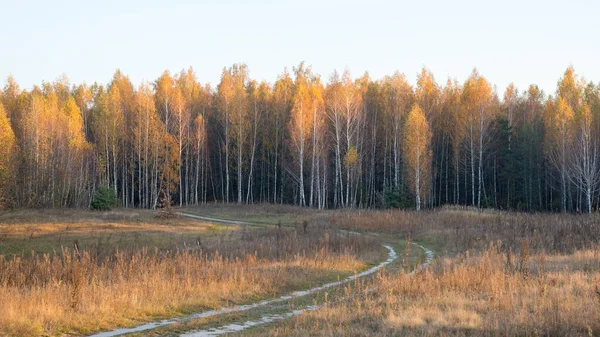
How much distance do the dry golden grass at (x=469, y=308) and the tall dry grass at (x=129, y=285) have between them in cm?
328

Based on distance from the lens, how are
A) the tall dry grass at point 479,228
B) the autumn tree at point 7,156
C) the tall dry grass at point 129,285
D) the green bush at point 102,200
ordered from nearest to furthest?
1. the tall dry grass at point 129,285
2. the tall dry grass at point 479,228
3. the green bush at point 102,200
4. the autumn tree at point 7,156

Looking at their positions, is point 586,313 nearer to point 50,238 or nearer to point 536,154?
point 50,238

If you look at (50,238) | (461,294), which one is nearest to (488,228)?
(461,294)

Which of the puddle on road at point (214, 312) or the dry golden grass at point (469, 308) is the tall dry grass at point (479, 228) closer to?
the dry golden grass at point (469, 308)

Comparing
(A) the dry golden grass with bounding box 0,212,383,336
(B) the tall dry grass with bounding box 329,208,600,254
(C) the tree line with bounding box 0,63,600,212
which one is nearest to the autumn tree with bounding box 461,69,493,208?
(C) the tree line with bounding box 0,63,600,212

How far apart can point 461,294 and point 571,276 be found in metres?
3.17

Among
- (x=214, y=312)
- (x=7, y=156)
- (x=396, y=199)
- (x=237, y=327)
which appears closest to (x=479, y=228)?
(x=396, y=199)

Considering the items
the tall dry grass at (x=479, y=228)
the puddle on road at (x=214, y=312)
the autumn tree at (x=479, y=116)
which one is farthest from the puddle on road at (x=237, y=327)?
the autumn tree at (x=479, y=116)

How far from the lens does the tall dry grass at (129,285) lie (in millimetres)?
9562

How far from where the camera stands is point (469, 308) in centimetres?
962

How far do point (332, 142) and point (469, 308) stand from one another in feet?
162

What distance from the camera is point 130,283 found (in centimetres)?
1220

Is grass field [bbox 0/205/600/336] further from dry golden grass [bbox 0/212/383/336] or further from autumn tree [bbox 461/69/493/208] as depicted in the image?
autumn tree [bbox 461/69/493/208]

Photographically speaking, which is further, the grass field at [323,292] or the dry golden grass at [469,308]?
the grass field at [323,292]
